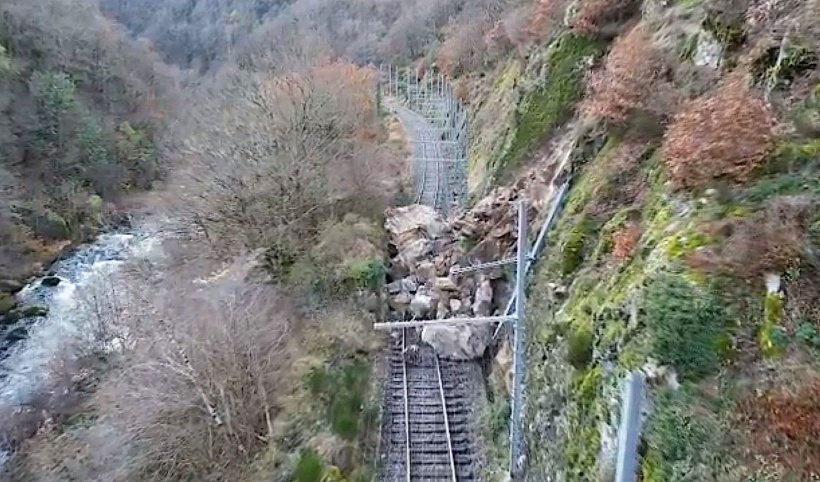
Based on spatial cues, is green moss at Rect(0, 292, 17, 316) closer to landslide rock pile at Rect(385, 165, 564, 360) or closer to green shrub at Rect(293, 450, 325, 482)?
landslide rock pile at Rect(385, 165, 564, 360)

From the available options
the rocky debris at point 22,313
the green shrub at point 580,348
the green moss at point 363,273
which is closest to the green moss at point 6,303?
the rocky debris at point 22,313

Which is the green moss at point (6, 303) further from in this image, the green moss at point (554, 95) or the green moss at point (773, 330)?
the green moss at point (773, 330)

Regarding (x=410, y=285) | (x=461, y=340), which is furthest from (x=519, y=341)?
(x=410, y=285)

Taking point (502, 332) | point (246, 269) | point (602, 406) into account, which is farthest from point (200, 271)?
point (602, 406)

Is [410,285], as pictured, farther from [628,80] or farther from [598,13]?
[598,13]

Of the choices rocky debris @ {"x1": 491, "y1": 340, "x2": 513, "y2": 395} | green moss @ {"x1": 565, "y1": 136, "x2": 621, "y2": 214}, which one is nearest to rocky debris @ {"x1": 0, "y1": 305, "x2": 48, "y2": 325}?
rocky debris @ {"x1": 491, "y1": 340, "x2": 513, "y2": 395}

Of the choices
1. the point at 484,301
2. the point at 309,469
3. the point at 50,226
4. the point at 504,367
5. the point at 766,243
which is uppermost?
the point at 766,243
